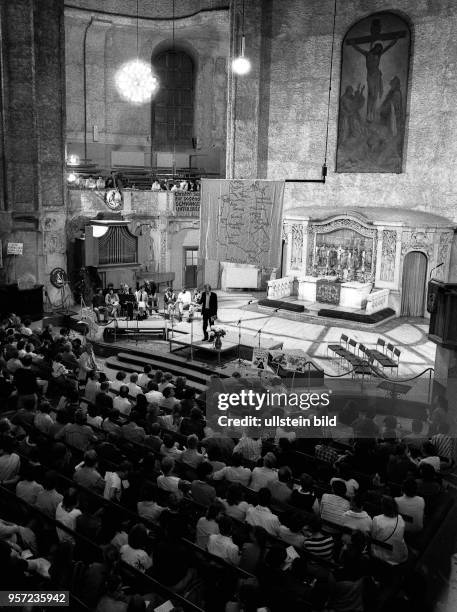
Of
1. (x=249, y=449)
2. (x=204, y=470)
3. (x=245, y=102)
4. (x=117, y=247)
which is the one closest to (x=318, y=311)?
(x=117, y=247)

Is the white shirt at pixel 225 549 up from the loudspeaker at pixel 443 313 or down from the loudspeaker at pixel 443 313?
down

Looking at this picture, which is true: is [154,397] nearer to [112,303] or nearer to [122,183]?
[112,303]

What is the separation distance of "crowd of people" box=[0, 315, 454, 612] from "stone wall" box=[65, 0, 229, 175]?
23137 mm

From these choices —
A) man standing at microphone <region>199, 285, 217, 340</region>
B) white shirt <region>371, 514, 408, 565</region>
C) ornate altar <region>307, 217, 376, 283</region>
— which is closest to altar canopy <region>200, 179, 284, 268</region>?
man standing at microphone <region>199, 285, 217, 340</region>

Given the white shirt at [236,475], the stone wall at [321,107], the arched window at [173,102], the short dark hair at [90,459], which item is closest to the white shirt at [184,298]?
the stone wall at [321,107]

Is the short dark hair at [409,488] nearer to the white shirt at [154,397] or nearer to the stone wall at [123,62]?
the white shirt at [154,397]

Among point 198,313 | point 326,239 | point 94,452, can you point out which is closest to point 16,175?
point 198,313

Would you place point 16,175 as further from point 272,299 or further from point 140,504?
point 140,504

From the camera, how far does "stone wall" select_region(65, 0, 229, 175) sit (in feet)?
96.1

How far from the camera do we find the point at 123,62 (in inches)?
1207

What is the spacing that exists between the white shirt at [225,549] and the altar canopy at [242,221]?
420 inches

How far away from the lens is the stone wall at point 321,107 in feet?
77.0

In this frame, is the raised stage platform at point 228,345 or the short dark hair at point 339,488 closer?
the short dark hair at point 339,488

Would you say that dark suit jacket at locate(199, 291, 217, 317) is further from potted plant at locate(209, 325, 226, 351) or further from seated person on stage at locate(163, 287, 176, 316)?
seated person on stage at locate(163, 287, 176, 316)
